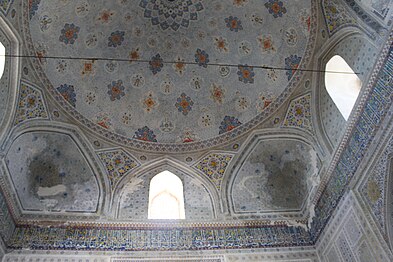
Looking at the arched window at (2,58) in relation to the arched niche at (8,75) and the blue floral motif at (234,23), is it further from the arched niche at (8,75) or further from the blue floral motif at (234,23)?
the blue floral motif at (234,23)

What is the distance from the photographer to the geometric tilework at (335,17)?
24.0ft

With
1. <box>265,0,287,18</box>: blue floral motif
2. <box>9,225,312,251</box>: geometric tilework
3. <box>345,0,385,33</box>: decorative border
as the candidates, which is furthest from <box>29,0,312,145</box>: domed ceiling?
<box>9,225,312,251</box>: geometric tilework

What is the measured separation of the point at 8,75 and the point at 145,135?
11.9 ft

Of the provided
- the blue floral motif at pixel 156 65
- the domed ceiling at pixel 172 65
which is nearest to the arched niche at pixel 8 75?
the domed ceiling at pixel 172 65

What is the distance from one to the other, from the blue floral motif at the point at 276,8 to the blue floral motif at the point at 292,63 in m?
1.09

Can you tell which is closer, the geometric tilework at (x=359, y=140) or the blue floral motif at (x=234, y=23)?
the geometric tilework at (x=359, y=140)

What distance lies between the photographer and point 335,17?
7.71 metres

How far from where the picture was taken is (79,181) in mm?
9156

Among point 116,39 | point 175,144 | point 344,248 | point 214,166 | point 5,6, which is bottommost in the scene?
point 344,248

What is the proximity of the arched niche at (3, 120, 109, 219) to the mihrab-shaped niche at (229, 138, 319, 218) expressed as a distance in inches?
134

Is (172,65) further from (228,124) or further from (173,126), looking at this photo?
(228,124)

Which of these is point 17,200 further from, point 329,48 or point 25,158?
point 329,48

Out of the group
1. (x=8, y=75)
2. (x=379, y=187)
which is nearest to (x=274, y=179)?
(x=379, y=187)

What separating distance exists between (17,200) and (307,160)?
6520mm
